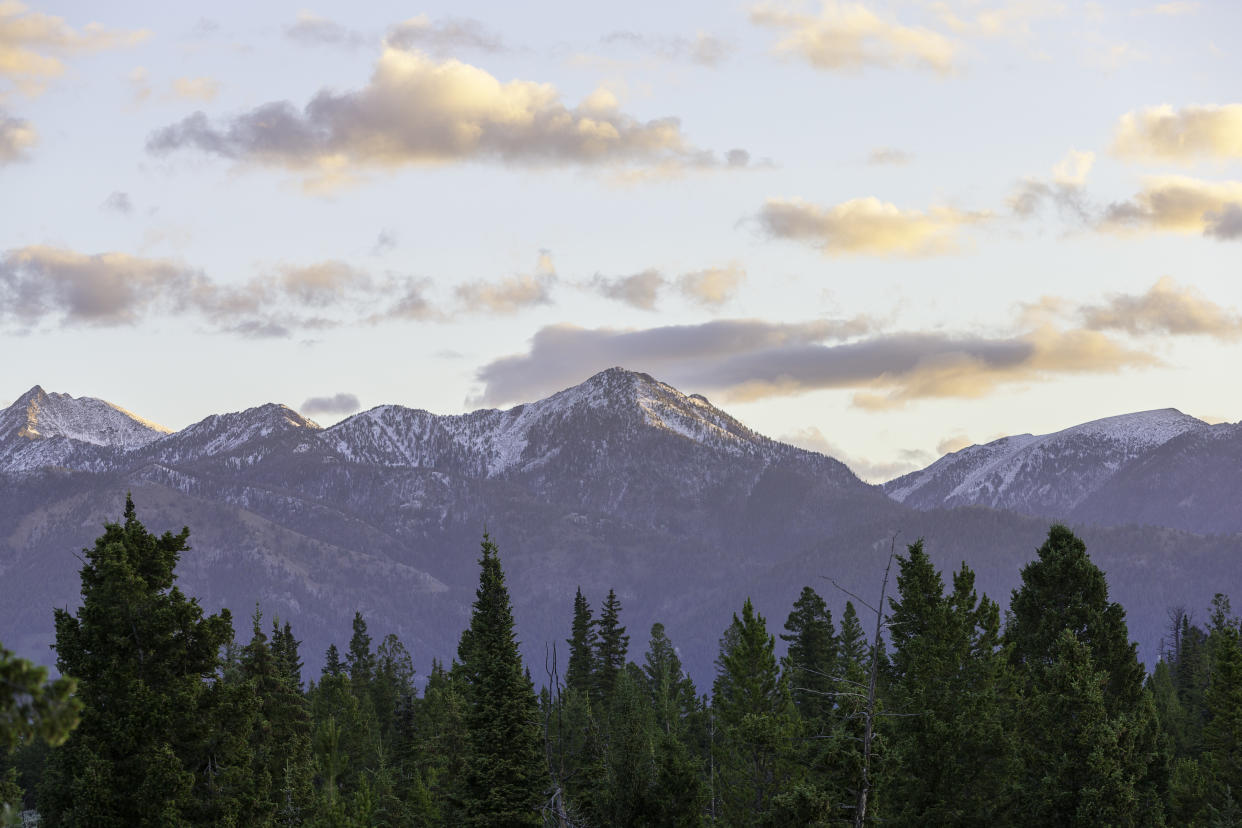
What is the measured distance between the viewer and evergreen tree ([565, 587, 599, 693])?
370 ft

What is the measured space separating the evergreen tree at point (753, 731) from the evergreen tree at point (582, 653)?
3725 cm

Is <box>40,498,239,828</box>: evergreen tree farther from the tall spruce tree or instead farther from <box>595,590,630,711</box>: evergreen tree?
<box>595,590,630,711</box>: evergreen tree

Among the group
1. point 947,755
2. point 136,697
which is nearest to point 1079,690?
point 947,755

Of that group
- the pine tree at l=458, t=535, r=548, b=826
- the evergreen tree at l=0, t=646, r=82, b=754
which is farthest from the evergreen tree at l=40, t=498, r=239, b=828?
the evergreen tree at l=0, t=646, r=82, b=754

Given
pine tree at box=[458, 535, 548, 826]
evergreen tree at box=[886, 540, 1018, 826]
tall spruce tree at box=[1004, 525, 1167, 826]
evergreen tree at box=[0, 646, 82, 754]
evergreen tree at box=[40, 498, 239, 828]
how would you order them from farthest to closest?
1. pine tree at box=[458, 535, 548, 826]
2. evergreen tree at box=[886, 540, 1018, 826]
3. tall spruce tree at box=[1004, 525, 1167, 826]
4. evergreen tree at box=[40, 498, 239, 828]
5. evergreen tree at box=[0, 646, 82, 754]

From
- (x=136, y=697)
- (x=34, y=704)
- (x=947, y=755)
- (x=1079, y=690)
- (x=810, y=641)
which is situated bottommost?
(x=947, y=755)

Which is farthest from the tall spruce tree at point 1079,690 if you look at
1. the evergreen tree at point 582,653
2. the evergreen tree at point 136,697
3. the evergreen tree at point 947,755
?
the evergreen tree at point 582,653

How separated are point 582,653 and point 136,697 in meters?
79.6

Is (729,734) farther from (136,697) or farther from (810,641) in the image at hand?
(136,697)

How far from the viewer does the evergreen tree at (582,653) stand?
11262 cm

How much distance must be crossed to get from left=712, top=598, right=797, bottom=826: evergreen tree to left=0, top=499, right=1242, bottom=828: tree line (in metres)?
0.15

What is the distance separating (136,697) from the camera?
3709 cm

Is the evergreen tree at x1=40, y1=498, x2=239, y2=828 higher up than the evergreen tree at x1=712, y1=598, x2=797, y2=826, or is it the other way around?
the evergreen tree at x1=40, y1=498, x2=239, y2=828

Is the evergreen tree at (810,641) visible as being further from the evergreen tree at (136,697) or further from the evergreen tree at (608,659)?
the evergreen tree at (136,697)
